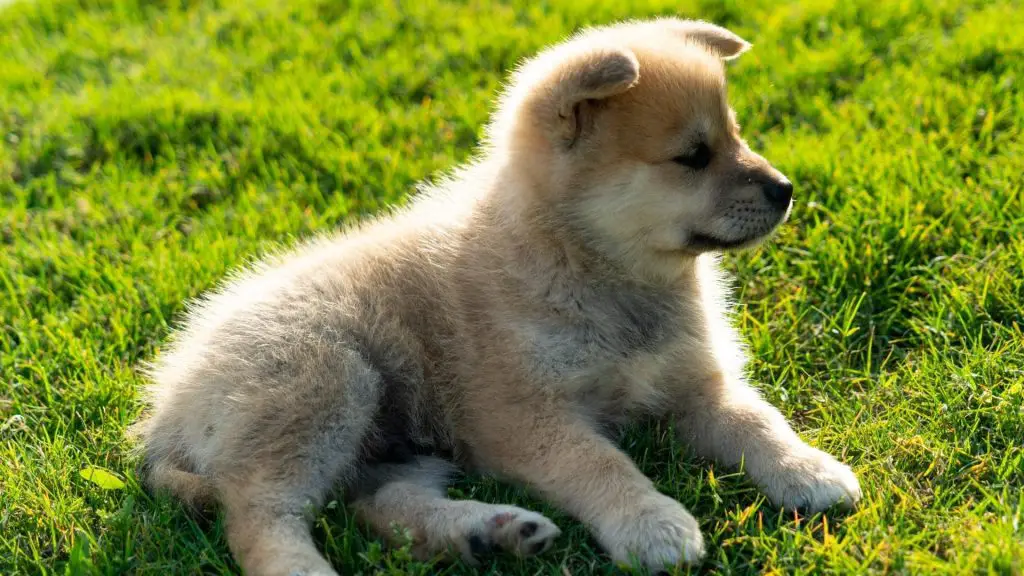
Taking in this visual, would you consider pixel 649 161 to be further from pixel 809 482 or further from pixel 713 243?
pixel 809 482

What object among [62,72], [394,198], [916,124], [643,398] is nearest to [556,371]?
[643,398]

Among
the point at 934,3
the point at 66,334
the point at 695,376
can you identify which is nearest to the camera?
the point at 695,376

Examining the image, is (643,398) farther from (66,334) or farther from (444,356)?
(66,334)

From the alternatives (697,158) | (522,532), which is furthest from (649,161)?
(522,532)

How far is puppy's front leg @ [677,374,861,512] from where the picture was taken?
305 centimetres

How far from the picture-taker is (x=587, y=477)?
3.05m

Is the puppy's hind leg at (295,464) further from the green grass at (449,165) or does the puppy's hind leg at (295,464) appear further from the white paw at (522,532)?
the white paw at (522,532)

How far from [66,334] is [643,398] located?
2.26 m

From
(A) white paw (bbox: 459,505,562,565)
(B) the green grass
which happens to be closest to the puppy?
(A) white paw (bbox: 459,505,562,565)

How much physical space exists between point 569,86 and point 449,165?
2.10 m

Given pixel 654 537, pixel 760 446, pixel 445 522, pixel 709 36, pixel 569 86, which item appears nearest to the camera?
pixel 654 537

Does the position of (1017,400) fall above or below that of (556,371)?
below

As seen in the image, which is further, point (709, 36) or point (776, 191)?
point (709, 36)

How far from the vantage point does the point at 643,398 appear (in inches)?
134
